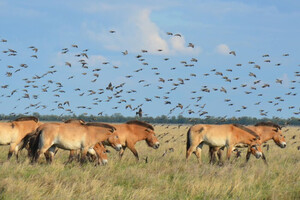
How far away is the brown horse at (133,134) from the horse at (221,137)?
67.1 inches

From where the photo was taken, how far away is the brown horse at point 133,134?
16938mm

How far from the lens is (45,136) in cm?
1366

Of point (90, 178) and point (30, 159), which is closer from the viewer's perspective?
point (90, 178)

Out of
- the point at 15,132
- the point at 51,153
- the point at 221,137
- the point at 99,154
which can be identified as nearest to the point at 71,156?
the point at 51,153

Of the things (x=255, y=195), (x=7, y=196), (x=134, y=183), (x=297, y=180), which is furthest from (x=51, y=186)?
(x=297, y=180)

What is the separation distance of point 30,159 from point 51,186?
163 inches

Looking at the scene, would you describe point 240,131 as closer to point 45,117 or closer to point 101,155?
point 101,155

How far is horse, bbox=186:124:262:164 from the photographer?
16.4 meters

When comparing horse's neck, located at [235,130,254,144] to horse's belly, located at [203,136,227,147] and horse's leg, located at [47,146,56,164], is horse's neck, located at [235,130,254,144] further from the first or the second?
horse's leg, located at [47,146,56,164]

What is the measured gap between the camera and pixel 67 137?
13797 millimetres

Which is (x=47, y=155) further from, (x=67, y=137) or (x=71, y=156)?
(x=67, y=137)

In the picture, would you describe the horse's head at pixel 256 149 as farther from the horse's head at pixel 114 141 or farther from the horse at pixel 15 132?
the horse at pixel 15 132

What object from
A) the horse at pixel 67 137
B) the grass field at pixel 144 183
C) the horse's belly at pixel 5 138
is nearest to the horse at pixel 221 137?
the grass field at pixel 144 183

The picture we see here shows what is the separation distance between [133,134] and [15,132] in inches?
169
